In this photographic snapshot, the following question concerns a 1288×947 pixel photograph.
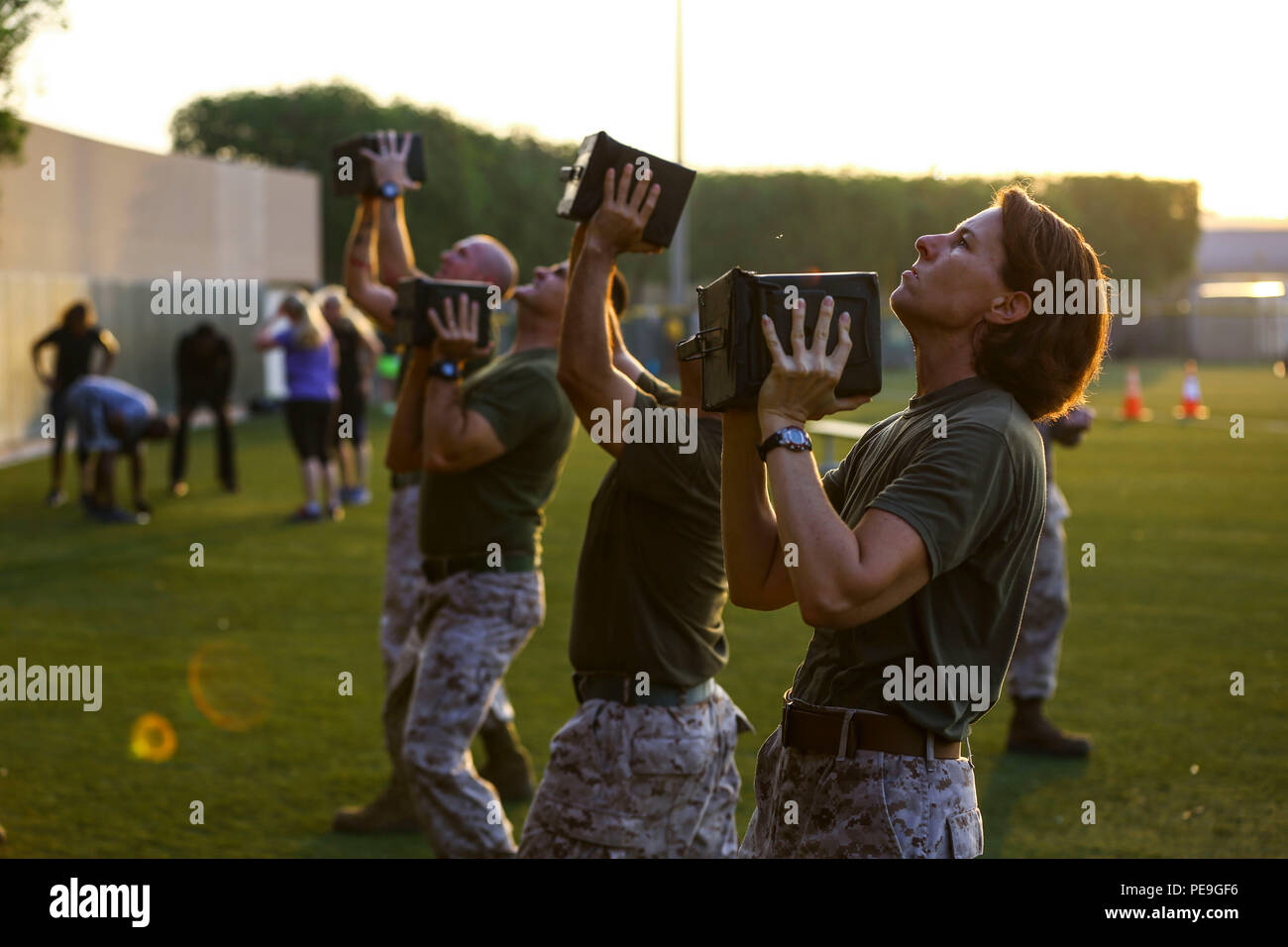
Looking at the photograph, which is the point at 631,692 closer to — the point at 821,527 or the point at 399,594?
the point at 821,527

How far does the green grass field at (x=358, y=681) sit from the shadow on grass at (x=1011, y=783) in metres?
0.02

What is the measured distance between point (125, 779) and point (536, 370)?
2932 mm

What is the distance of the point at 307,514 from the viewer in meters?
15.0

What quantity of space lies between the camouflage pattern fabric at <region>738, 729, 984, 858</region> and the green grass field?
3070 millimetres

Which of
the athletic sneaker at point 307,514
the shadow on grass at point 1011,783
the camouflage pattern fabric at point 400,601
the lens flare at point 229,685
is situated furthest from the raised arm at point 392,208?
the athletic sneaker at point 307,514

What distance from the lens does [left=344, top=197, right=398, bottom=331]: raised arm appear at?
233 inches

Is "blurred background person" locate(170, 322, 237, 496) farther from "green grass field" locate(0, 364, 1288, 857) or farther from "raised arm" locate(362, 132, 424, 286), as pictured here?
"raised arm" locate(362, 132, 424, 286)

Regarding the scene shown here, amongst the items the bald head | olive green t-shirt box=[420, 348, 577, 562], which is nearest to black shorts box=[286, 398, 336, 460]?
the bald head

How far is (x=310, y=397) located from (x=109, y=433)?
80.4 inches

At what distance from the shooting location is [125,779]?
21.5 ft

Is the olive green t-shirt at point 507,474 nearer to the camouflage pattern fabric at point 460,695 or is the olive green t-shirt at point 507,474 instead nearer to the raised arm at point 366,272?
the camouflage pattern fabric at point 460,695
